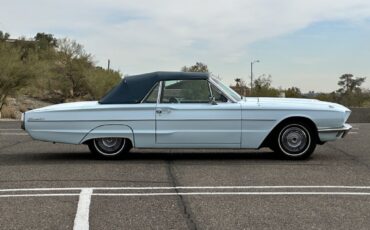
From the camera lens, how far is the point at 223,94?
1048 centimetres

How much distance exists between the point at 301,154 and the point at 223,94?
5.82ft

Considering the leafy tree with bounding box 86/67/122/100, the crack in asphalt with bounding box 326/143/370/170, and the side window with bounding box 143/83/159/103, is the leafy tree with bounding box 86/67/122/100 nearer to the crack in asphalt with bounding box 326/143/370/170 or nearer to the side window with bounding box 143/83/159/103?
the crack in asphalt with bounding box 326/143/370/170

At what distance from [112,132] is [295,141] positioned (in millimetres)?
3295

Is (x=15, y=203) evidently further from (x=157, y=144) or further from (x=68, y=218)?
(x=157, y=144)

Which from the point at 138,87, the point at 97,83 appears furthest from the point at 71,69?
the point at 138,87

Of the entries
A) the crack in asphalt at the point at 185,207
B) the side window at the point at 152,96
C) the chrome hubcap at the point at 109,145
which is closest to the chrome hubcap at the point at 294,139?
the side window at the point at 152,96

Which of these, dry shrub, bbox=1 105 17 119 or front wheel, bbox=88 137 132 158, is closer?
front wheel, bbox=88 137 132 158

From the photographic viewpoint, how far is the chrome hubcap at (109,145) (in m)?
10.6

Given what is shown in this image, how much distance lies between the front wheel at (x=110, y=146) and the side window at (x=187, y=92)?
1063 millimetres

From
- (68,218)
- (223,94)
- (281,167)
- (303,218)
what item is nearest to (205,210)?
(303,218)

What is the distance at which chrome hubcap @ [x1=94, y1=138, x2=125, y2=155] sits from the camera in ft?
34.9

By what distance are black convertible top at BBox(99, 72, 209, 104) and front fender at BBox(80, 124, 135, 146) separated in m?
0.48

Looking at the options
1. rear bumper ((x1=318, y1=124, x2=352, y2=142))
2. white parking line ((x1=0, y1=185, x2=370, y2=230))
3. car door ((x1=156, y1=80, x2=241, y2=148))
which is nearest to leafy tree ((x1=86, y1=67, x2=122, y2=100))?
car door ((x1=156, y1=80, x2=241, y2=148))

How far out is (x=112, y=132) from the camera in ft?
34.3
